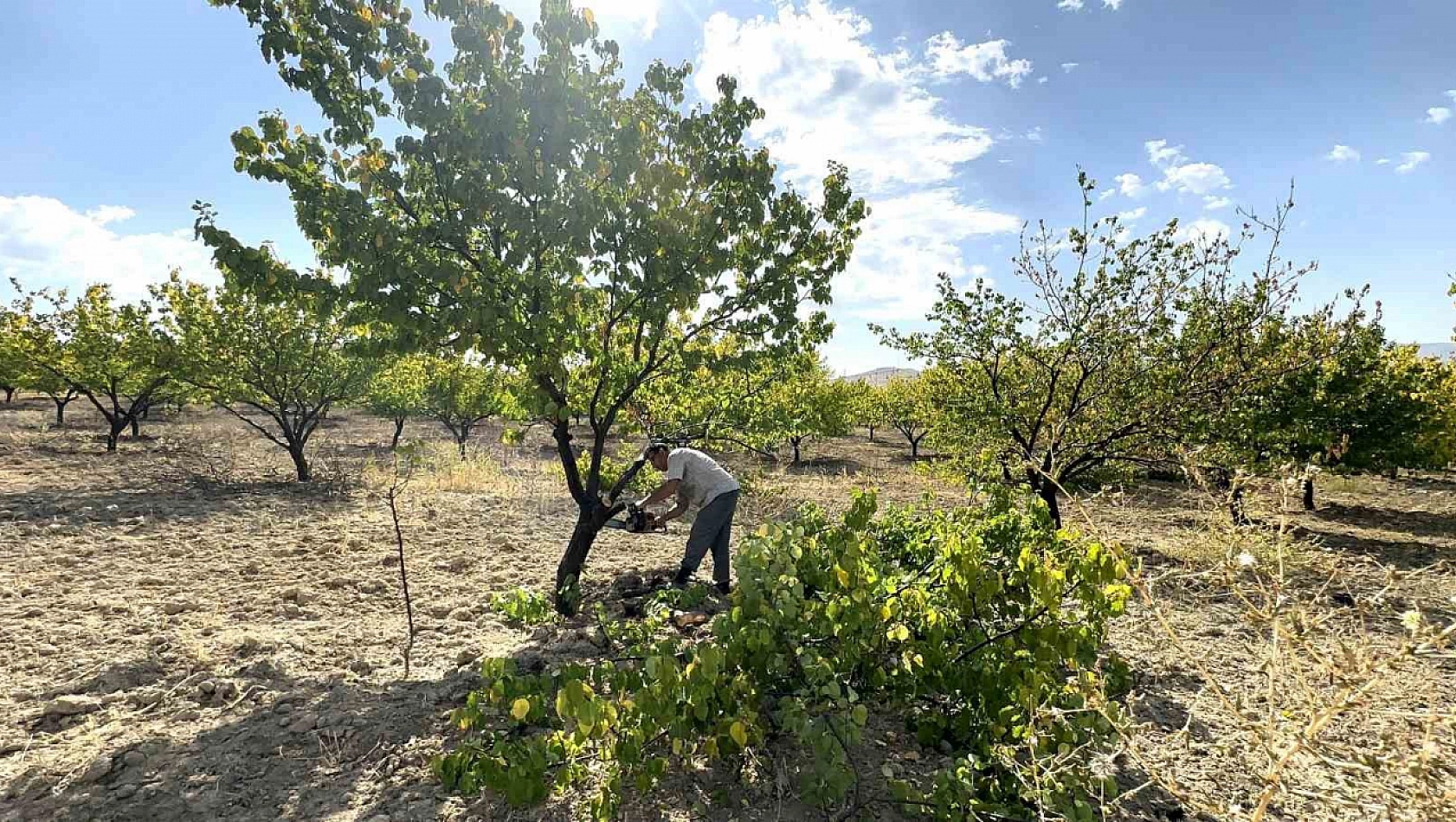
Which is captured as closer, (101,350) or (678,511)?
(678,511)

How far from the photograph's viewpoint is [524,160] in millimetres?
4664

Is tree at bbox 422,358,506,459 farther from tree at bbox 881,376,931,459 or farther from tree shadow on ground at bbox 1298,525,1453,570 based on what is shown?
tree shadow on ground at bbox 1298,525,1453,570

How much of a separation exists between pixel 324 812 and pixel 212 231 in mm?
3581

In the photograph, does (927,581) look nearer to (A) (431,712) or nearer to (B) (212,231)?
(A) (431,712)

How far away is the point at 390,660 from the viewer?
189 inches

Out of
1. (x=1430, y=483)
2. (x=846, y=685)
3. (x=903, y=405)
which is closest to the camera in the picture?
(x=846, y=685)

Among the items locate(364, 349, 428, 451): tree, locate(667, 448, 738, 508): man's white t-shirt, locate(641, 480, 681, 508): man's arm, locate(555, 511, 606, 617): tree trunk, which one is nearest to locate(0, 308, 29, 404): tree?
locate(364, 349, 428, 451): tree

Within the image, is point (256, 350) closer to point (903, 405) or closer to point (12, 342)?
point (12, 342)

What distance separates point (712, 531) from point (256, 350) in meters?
9.83

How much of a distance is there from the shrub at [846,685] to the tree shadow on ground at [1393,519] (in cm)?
1498

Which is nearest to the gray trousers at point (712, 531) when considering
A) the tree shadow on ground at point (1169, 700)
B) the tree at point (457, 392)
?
the tree shadow on ground at point (1169, 700)

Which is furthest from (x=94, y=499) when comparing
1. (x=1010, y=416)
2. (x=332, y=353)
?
(x=1010, y=416)

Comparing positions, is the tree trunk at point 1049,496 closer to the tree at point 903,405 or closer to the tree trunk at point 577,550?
the tree trunk at point 577,550

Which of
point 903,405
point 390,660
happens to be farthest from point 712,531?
point 903,405
